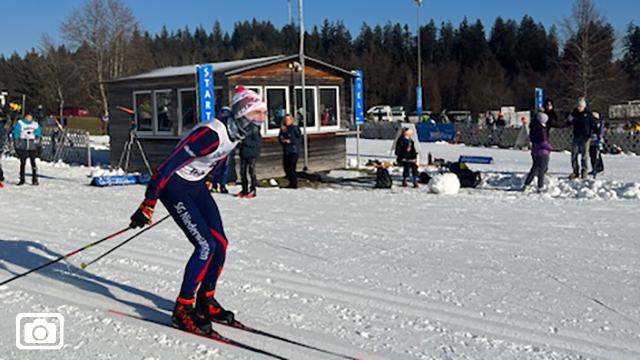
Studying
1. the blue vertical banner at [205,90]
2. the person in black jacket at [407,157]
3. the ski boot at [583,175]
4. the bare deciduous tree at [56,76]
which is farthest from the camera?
the bare deciduous tree at [56,76]

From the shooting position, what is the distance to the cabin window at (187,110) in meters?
16.3

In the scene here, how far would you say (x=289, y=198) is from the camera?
12836 mm

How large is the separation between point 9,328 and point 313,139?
1336 centimetres

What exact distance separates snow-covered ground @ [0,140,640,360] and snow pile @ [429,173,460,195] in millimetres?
1380

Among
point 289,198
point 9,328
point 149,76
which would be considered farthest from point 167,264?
point 149,76

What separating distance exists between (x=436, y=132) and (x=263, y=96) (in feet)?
63.6

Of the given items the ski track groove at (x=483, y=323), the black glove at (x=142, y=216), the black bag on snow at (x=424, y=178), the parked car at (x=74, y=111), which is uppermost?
the parked car at (x=74, y=111)

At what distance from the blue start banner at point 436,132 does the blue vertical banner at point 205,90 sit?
2020cm

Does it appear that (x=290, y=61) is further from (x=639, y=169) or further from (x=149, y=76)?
(x=639, y=169)

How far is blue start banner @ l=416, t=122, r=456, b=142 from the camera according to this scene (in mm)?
33219

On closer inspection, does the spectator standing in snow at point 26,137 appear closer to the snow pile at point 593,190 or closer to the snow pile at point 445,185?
the snow pile at point 445,185

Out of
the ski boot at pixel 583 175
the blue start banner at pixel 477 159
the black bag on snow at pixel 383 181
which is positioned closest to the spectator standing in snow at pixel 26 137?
the black bag on snow at pixel 383 181

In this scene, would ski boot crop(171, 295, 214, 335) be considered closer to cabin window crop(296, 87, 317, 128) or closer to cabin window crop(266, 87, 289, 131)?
cabin window crop(266, 87, 289, 131)

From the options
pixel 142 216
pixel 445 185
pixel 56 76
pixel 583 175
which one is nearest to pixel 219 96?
pixel 445 185
